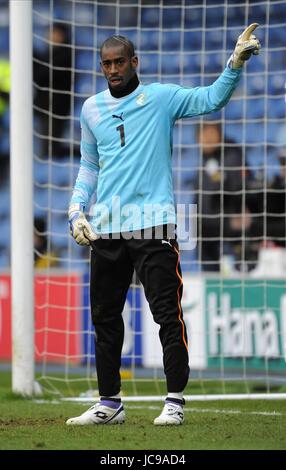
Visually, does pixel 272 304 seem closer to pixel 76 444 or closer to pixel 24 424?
pixel 24 424

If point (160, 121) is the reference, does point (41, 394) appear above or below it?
below

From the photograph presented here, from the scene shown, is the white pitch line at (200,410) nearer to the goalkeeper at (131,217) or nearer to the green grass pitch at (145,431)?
the green grass pitch at (145,431)

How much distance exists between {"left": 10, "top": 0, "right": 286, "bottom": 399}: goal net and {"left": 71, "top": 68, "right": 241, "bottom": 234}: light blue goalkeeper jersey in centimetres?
250

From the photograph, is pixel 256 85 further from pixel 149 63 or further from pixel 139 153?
pixel 139 153

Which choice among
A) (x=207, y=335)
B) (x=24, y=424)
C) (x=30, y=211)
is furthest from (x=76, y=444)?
(x=207, y=335)

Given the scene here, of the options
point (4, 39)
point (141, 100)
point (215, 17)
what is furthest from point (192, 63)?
point (141, 100)

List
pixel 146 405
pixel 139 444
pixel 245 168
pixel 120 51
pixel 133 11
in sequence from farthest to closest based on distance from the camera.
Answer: pixel 133 11 → pixel 245 168 → pixel 146 405 → pixel 120 51 → pixel 139 444

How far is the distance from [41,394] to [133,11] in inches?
271

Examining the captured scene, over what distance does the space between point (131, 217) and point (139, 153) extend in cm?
29

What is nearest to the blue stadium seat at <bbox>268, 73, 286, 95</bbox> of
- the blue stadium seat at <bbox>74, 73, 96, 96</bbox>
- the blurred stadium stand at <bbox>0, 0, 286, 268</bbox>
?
the blurred stadium stand at <bbox>0, 0, 286, 268</bbox>

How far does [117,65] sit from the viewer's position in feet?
16.0

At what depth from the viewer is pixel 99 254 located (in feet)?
16.3

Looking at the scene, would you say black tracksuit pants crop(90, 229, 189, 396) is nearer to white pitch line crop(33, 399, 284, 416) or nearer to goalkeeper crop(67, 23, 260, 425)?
goalkeeper crop(67, 23, 260, 425)

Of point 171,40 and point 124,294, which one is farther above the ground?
point 171,40
